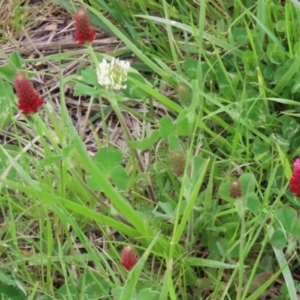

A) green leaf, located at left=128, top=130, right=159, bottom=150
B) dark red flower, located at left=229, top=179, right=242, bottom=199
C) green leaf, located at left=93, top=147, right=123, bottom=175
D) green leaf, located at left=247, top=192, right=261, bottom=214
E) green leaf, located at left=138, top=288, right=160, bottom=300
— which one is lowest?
green leaf, located at left=138, top=288, right=160, bottom=300

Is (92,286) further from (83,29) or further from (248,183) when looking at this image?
(83,29)

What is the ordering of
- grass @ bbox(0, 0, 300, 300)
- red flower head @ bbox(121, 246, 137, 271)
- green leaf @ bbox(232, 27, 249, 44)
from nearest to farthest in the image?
red flower head @ bbox(121, 246, 137, 271)
grass @ bbox(0, 0, 300, 300)
green leaf @ bbox(232, 27, 249, 44)

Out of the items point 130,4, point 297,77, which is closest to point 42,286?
point 297,77

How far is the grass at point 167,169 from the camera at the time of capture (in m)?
1.10

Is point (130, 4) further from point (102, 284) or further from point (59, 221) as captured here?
point (102, 284)

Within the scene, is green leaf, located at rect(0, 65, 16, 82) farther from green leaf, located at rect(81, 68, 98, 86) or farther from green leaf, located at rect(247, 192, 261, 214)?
green leaf, located at rect(247, 192, 261, 214)

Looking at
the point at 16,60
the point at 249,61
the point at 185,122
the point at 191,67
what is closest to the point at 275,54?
the point at 249,61

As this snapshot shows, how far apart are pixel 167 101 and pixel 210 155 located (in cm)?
14

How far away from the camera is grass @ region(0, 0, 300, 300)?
110cm

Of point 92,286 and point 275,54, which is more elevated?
point 275,54

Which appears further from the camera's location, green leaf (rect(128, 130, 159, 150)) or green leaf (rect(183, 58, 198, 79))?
green leaf (rect(183, 58, 198, 79))

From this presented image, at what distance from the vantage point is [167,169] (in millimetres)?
1252

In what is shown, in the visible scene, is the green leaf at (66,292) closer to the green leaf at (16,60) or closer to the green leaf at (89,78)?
the green leaf at (89,78)

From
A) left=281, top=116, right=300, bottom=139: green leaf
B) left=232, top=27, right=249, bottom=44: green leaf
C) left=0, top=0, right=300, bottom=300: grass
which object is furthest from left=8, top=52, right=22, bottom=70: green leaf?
left=281, top=116, right=300, bottom=139: green leaf
